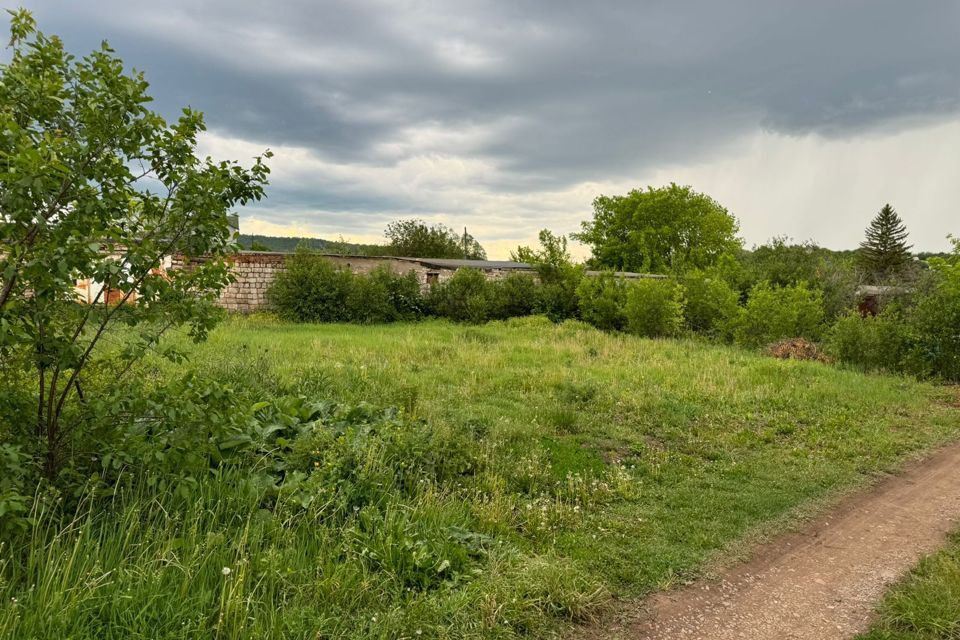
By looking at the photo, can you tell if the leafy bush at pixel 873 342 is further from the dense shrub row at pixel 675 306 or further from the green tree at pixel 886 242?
the green tree at pixel 886 242

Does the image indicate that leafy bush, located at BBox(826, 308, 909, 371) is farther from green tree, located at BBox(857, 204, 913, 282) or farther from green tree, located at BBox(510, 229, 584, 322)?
green tree, located at BBox(857, 204, 913, 282)

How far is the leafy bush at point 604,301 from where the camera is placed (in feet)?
68.5

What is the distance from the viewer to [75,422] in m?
3.50

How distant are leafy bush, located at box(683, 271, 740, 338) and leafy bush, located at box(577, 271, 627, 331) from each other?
7.91ft

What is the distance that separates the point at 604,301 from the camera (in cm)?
2102

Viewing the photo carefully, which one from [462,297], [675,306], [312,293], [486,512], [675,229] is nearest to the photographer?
[486,512]

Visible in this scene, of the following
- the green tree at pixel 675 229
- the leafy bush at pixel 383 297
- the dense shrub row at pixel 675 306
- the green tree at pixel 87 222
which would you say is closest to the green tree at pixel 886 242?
the green tree at pixel 675 229

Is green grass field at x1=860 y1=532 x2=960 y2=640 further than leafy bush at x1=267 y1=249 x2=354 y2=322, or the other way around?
leafy bush at x1=267 y1=249 x2=354 y2=322

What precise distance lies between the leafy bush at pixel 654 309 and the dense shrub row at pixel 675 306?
3 cm

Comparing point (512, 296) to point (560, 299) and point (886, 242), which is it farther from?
point (886, 242)

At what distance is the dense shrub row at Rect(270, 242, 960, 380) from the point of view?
13.0 metres

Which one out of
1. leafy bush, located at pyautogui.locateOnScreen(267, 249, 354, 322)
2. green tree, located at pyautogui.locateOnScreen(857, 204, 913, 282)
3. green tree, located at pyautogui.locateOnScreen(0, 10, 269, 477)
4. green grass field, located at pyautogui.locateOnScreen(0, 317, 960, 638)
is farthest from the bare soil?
green tree, located at pyautogui.locateOnScreen(857, 204, 913, 282)

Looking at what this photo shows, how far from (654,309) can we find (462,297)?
7913 millimetres

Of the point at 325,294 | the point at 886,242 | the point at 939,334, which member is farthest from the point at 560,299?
the point at 886,242
